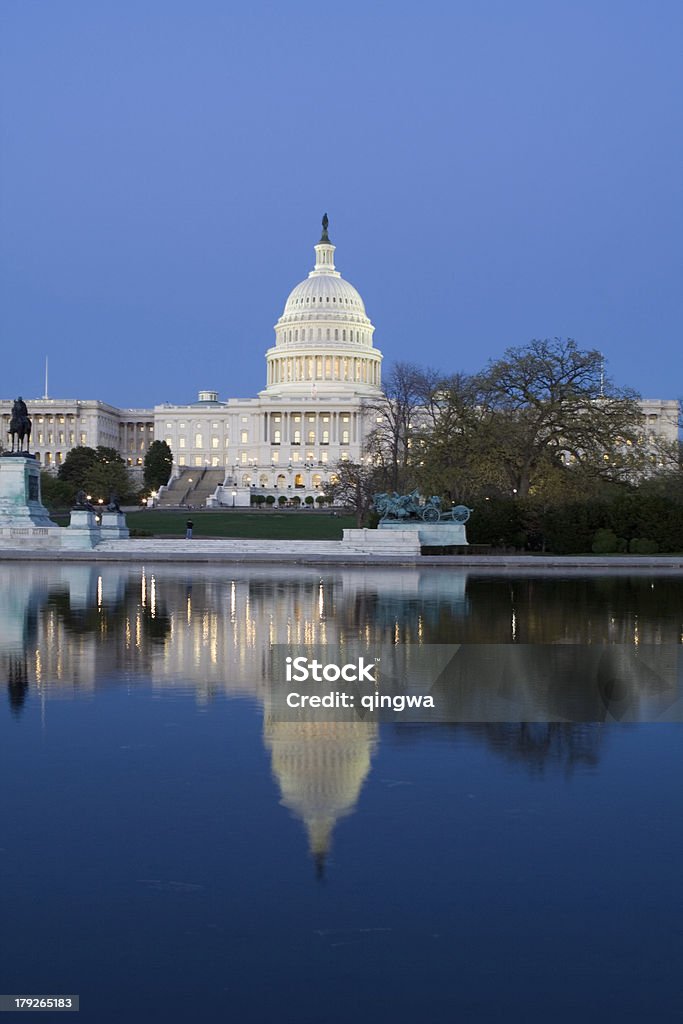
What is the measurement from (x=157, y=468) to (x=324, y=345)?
36.8 meters

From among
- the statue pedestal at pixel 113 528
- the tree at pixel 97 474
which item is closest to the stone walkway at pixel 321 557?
the statue pedestal at pixel 113 528

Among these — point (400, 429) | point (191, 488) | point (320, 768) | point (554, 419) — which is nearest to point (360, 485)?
point (400, 429)

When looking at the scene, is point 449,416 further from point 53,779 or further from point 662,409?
point 662,409

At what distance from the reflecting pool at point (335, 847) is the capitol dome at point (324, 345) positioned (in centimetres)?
14573

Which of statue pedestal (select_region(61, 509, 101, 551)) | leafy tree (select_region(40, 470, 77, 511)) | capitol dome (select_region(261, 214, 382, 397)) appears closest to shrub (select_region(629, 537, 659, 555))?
statue pedestal (select_region(61, 509, 101, 551))

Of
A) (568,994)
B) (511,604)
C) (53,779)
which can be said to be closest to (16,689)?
(53,779)

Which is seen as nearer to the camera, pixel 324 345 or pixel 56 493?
pixel 56 493

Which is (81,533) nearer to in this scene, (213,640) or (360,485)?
(360,485)

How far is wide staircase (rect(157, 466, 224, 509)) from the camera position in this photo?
118750 millimetres

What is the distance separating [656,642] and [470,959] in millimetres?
11914

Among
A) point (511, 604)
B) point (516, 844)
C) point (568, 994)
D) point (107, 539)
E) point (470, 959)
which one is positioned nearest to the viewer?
point (568, 994)

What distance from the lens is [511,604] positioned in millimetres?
22922

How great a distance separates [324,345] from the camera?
158 m

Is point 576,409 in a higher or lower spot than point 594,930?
higher
